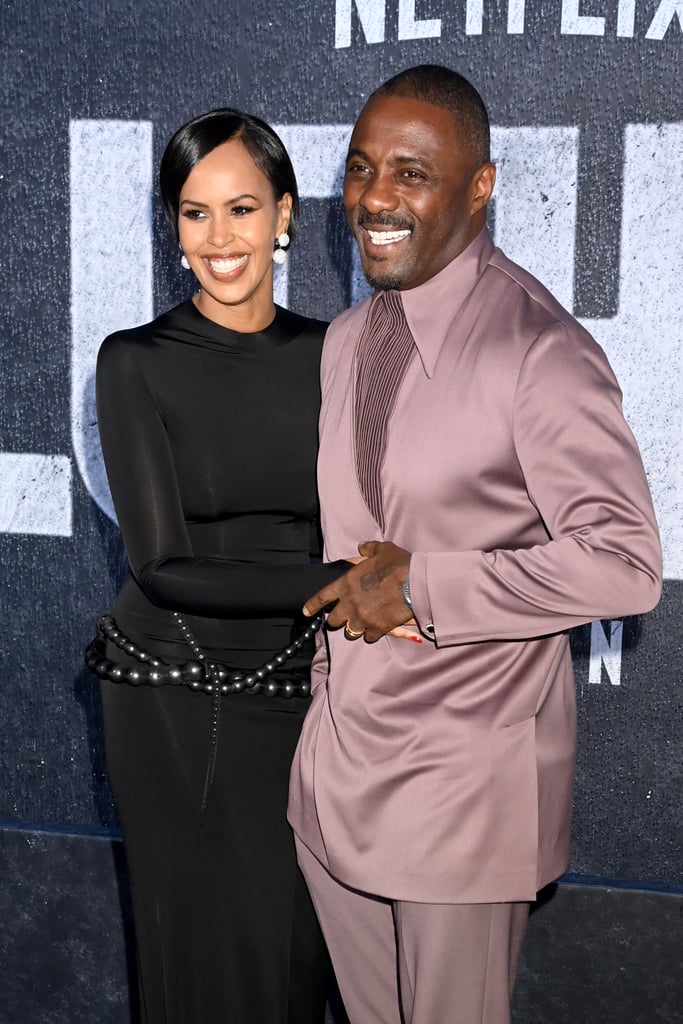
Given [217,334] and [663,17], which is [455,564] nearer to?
[217,334]

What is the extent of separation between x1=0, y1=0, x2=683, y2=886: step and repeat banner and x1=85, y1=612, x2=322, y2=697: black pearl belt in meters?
1.27

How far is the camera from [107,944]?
3.28 m

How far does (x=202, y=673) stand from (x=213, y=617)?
126 millimetres

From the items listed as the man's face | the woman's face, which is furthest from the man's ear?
the woman's face

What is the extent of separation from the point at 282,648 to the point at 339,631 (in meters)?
0.29

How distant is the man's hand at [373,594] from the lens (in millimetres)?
1859

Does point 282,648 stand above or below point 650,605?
below

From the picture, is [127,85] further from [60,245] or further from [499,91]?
[499,91]

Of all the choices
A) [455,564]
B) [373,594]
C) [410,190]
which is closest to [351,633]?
[373,594]

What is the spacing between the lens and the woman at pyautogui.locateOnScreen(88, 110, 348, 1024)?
7.45ft

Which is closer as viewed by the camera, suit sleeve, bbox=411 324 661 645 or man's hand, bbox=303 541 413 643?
suit sleeve, bbox=411 324 661 645

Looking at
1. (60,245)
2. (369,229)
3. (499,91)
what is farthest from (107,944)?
(499,91)

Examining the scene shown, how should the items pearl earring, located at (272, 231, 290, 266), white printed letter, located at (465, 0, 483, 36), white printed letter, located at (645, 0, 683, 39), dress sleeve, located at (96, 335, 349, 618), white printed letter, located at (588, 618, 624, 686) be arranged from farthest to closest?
white printed letter, located at (588, 618, 624, 686)
white printed letter, located at (465, 0, 483, 36)
white printed letter, located at (645, 0, 683, 39)
pearl earring, located at (272, 231, 290, 266)
dress sleeve, located at (96, 335, 349, 618)

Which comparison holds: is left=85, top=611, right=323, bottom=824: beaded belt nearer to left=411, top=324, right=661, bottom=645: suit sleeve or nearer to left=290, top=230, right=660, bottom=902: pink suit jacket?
left=290, top=230, right=660, bottom=902: pink suit jacket
